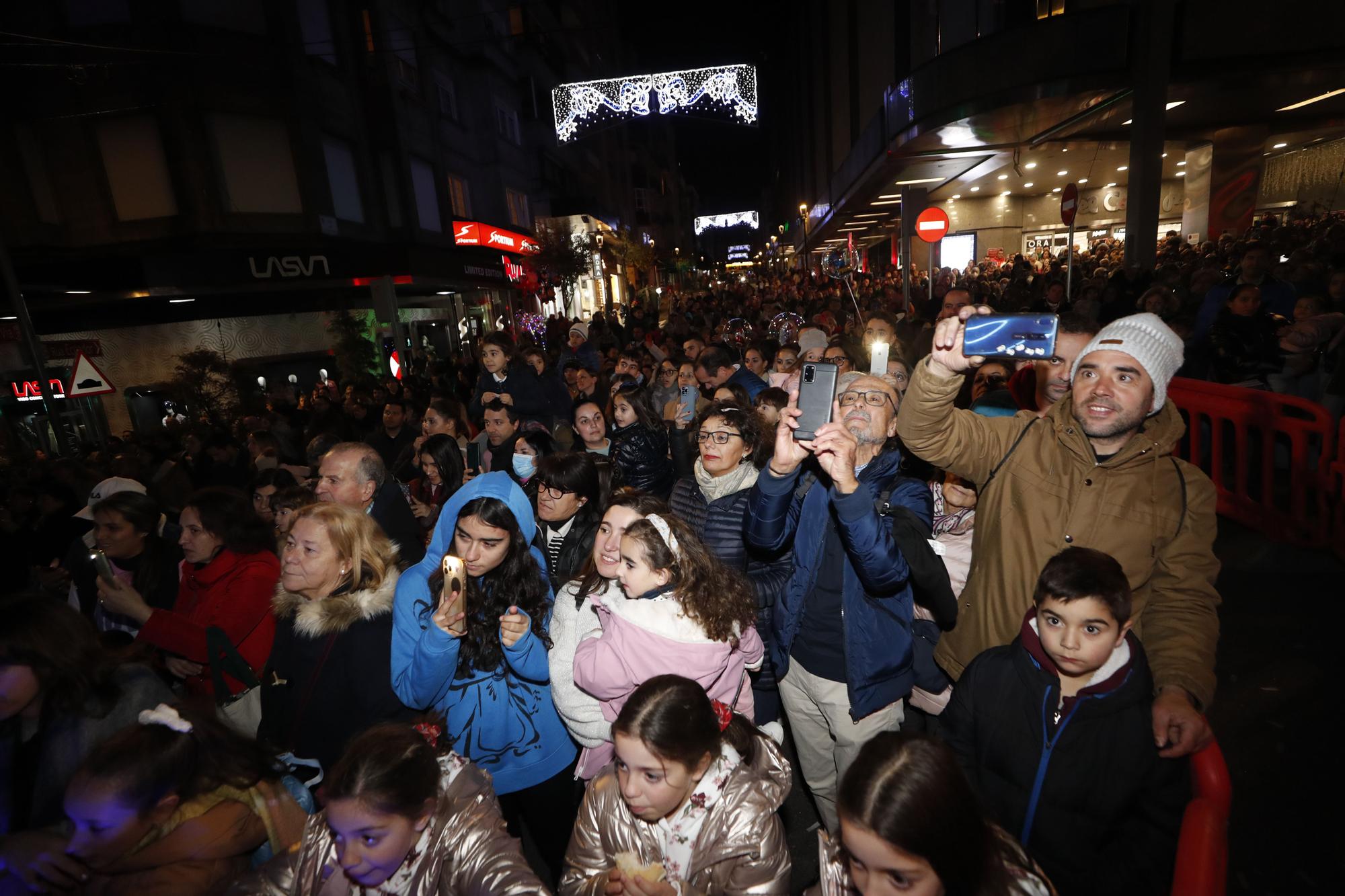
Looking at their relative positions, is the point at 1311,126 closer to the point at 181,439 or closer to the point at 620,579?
the point at 620,579

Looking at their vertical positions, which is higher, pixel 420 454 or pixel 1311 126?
pixel 1311 126

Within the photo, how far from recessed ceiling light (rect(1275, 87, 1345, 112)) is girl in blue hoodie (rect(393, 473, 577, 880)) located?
19199mm

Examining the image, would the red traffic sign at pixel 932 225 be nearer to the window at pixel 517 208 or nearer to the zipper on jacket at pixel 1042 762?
the zipper on jacket at pixel 1042 762

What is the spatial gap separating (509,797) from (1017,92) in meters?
14.5

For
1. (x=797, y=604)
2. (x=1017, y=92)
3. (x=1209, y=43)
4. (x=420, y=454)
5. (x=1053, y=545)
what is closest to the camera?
(x=1053, y=545)

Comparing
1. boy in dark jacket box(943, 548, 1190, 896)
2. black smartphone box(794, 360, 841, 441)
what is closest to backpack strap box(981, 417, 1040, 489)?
boy in dark jacket box(943, 548, 1190, 896)

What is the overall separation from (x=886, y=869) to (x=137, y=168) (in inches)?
824

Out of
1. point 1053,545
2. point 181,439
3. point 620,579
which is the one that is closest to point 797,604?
point 620,579

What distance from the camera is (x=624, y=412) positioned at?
5.17 m

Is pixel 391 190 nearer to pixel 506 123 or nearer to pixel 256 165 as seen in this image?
pixel 256 165

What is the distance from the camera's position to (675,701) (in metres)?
1.92

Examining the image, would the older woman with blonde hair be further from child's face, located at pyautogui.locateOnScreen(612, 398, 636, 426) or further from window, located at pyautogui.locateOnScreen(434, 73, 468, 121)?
window, located at pyautogui.locateOnScreen(434, 73, 468, 121)

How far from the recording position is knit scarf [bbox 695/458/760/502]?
11.2 feet

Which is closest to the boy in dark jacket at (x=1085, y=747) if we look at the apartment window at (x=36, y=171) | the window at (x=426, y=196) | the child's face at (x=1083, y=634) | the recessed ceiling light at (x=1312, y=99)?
the child's face at (x=1083, y=634)
